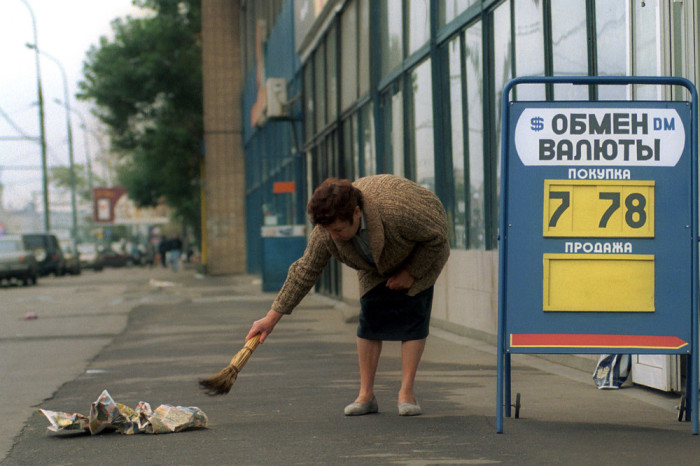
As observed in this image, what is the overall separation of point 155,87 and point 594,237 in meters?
40.8

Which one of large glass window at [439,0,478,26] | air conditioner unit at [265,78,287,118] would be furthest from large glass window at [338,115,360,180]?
Answer: large glass window at [439,0,478,26]

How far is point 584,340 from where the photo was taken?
537 centimetres

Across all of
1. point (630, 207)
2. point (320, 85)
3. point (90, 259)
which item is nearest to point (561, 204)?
point (630, 207)

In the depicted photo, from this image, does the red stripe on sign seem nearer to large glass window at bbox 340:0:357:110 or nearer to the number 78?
the number 78

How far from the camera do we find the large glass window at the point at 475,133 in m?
10.9

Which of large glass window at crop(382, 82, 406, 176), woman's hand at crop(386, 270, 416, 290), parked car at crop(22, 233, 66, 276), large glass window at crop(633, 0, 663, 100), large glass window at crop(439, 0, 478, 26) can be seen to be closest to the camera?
woman's hand at crop(386, 270, 416, 290)

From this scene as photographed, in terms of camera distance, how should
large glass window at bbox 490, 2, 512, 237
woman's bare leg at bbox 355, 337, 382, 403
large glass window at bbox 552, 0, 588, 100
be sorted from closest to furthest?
woman's bare leg at bbox 355, 337, 382, 403 → large glass window at bbox 552, 0, 588, 100 → large glass window at bbox 490, 2, 512, 237

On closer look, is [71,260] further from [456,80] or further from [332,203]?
[332,203]

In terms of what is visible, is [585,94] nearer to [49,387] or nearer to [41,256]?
[49,387]

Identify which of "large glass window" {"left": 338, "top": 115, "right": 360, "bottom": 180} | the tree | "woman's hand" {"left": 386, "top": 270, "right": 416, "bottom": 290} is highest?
the tree

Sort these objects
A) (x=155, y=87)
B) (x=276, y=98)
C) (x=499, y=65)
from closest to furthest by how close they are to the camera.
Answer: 1. (x=499, y=65)
2. (x=276, y=98)
3. (x=155, y=87)

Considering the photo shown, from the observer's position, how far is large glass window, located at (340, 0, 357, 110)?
1720 cm

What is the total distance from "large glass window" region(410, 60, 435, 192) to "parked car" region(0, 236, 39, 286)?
75.1 ft

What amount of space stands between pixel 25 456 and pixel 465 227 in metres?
7.03
